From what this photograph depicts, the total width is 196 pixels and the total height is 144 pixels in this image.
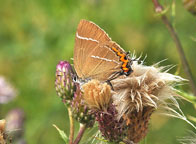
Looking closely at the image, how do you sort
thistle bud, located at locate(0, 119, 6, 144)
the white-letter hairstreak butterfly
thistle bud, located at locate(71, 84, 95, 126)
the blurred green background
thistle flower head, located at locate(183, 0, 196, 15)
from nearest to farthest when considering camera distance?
thistle bud, located at locate(0, 119, 6, 144)
thistle bud, located at locate(71, 84, 95, 126)
the white-letter hairstreak butterfly
thistle flower head, located at locate(183, 0, 196, 15)
the blurred green background

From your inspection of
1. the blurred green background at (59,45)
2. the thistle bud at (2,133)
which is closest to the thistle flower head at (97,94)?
the thistle bud at (2,133)

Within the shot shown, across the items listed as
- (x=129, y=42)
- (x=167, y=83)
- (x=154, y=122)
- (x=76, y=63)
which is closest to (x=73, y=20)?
(x=129, y=42)

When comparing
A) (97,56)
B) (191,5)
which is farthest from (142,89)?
(191,5)

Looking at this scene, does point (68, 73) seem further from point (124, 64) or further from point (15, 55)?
point (15, 55)

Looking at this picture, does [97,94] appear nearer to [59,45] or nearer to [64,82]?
[64,82]

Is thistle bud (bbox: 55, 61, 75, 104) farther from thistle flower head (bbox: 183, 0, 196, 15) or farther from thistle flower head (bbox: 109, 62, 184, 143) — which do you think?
thistle flower head (bbox: 183, 0, 196, 15)

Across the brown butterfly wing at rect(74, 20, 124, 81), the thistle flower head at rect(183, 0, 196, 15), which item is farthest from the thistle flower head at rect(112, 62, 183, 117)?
the thistle flower head at rect(183, 0, 196, 15)

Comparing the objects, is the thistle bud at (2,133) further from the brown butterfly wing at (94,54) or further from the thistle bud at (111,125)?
the brown butterfly wing at (94,54)

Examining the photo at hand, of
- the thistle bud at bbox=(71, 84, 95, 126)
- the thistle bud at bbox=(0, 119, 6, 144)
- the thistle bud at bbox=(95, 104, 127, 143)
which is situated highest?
the thistle bud at bbox=(0, 119, 6, 144)

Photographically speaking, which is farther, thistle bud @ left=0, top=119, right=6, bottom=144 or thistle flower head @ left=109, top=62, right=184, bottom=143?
thistle flower head @ left=109, top=62, right=184, bottom=143
